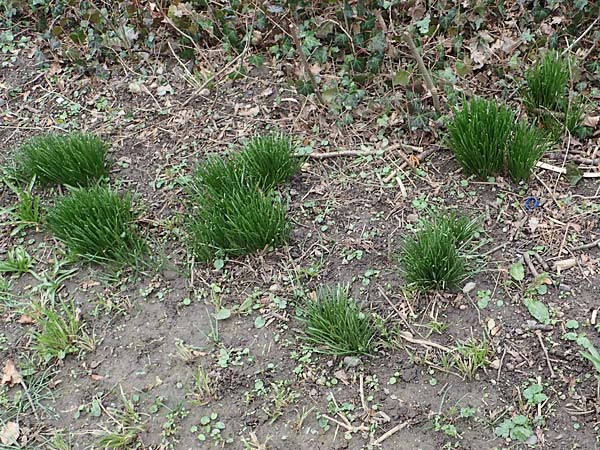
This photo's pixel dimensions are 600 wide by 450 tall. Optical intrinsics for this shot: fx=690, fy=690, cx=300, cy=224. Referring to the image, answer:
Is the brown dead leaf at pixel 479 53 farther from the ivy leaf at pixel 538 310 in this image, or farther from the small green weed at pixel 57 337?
the small green weed at pixel 57 337

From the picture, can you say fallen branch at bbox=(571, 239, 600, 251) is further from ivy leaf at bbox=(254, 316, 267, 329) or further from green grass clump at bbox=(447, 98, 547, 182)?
ivy leaf at bbox=(254, 316, 267, 329)

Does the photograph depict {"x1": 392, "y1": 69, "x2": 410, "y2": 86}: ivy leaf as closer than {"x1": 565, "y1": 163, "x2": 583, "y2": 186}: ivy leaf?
No

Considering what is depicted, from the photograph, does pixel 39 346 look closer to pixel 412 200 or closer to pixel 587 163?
pixel 412 200

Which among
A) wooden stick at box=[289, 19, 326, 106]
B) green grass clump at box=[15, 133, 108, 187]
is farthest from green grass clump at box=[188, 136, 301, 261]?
green grass clump at box=[15, 133, 108, 187]

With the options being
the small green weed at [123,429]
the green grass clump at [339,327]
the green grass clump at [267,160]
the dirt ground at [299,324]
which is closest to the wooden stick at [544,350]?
the dirt ground at [299,324]

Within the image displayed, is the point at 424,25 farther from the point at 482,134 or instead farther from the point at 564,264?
the point at 564,264

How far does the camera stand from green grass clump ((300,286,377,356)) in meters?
2.34

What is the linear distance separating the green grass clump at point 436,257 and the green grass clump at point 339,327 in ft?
0.80

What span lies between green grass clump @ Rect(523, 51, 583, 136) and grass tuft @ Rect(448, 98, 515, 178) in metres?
0.25

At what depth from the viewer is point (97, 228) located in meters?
2.73

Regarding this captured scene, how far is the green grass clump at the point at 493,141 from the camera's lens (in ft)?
8.96

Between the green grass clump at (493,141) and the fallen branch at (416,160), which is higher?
the green grass clump at (493,141)

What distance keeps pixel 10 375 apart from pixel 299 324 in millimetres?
1062

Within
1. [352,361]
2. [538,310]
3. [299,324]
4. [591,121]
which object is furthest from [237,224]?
[591,121]
